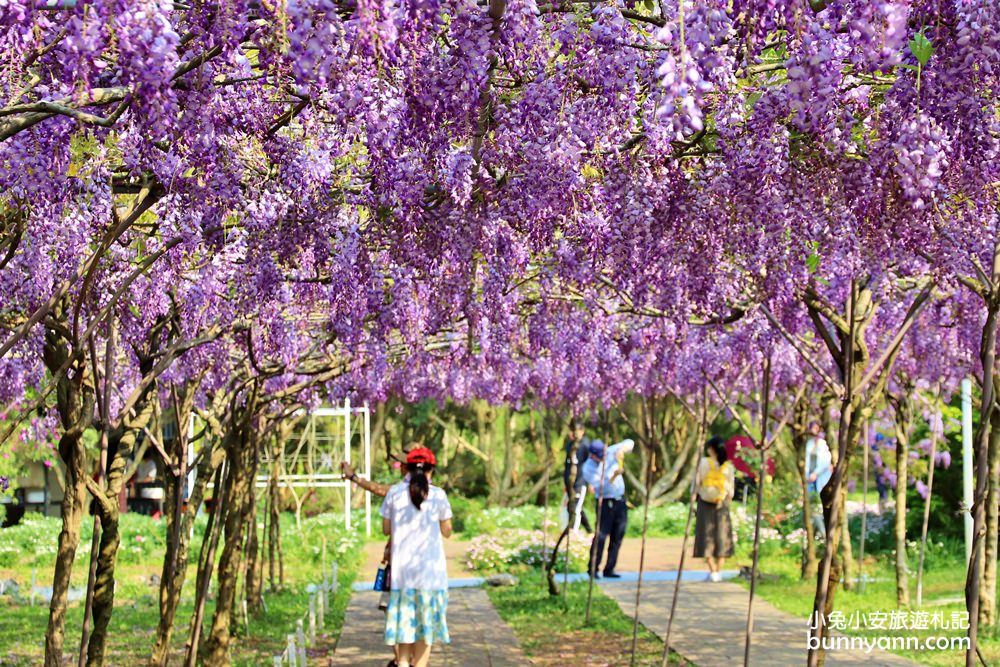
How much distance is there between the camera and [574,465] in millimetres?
15000

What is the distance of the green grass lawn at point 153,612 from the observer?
10.2 m

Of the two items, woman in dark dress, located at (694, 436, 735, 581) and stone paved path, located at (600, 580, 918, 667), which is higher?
woman in dark dress, located at (694, 436, 735, 581)

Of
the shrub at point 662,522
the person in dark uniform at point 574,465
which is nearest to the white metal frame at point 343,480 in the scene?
the shrub at point 662,522

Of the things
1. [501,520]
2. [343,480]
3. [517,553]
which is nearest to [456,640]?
[517,553]

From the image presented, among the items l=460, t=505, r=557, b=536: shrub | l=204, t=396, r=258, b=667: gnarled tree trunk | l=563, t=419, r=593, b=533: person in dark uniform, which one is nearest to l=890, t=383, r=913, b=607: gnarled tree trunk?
l=563, t=419, r=593, b=533: person in dark uniform

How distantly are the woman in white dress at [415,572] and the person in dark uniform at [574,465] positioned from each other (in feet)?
19.5

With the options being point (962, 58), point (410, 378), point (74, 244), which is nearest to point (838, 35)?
point (962, 58)

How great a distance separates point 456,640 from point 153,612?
405cm

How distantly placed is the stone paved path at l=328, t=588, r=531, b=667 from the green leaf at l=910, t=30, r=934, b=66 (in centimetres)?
600

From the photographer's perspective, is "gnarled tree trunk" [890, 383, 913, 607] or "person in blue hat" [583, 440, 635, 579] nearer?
"gnarled tree trunk" [890, 383, 913, 607]

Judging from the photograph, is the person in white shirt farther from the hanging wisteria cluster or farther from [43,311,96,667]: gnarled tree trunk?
[43,311,96,667]: gnarled tree trunk

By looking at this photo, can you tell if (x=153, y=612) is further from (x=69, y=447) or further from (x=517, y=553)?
(x=69, y=447)

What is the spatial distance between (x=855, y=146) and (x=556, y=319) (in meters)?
6.57

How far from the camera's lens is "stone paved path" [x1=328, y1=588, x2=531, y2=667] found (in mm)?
9266
